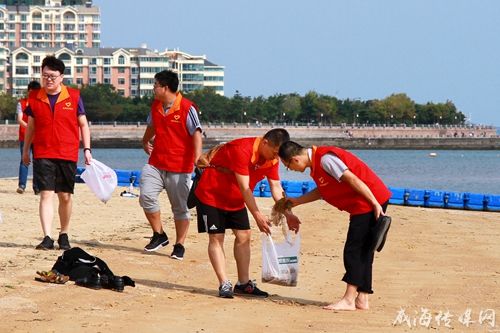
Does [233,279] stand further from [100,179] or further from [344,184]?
[100,179]

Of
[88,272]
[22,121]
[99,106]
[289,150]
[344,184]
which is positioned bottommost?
[99,106]

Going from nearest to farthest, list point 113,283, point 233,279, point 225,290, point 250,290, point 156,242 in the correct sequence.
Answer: point 113,283, point 225,290, point 250,290, point 233,279, point 156,242

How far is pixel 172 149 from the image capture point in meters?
12.5

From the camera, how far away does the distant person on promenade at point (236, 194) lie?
9.99 metres

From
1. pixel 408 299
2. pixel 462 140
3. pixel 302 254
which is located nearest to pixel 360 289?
pixel 408 299

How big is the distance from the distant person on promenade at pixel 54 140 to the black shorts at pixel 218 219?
94.5 inches

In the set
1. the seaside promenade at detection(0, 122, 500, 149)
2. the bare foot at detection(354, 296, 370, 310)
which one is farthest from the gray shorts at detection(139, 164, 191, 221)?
the seaside promenade at detection(0, 122, 500, 149)

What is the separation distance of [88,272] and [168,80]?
2762 millimetres

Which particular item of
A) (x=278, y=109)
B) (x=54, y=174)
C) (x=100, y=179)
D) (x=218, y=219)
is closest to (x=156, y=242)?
(x=100, y=179)

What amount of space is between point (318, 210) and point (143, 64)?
581ft

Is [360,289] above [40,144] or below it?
below

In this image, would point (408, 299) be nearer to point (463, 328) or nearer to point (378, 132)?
point (463, 328)

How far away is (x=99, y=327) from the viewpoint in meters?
8.46

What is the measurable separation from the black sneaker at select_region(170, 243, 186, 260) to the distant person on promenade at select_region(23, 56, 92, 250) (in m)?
1.05
